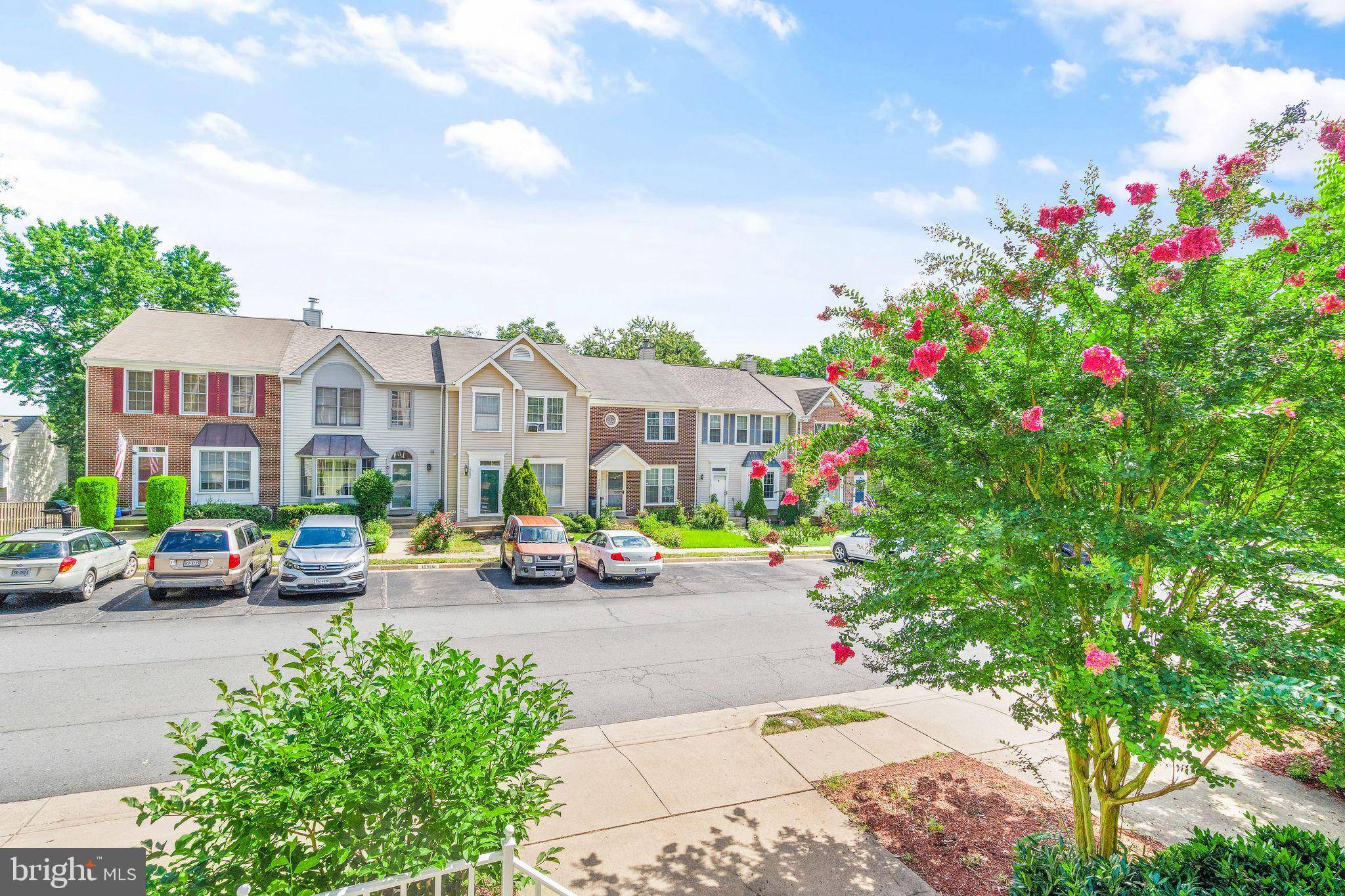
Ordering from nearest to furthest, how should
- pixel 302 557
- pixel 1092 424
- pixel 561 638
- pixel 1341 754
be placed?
pixel 1341 754, pixel 1092 424, pixel 561 638, pixel 302 557

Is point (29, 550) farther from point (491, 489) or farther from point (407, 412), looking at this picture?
point (491, 489)

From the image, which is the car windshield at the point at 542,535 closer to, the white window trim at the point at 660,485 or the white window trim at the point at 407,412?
the white window trim at the point at 407,412

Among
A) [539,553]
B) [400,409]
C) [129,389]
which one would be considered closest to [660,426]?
[400,409]

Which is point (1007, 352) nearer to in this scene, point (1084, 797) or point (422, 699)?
→ point (1084, 797)

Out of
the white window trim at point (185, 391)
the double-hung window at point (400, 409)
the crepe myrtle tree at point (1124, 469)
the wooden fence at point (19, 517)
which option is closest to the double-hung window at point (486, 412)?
the double-hung window at point (400, 409)

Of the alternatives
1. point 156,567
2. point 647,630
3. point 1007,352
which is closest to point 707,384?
point 647,630

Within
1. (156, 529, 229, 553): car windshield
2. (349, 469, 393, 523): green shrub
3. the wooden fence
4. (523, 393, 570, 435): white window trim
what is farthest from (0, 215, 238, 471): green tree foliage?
(156, 529, 229, 553): car windshield

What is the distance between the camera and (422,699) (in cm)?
374

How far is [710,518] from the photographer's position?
2917cm

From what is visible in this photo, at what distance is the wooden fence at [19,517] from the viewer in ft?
67.1

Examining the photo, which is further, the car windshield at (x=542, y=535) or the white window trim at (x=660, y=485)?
the white window trim at (x=660, y=485)

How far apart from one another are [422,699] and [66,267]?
41.1m

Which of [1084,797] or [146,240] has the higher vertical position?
[146,240]

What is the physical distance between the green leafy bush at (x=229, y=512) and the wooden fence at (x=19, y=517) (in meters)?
3.28
